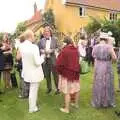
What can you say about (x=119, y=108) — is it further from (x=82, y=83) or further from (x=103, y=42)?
(x=82, y=83)

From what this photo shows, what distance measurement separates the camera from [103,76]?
33.4 feet

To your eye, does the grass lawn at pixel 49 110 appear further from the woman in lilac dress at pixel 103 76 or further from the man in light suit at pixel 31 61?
the man in light suit at pixel 31 61

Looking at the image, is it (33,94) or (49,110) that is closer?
(33,94)

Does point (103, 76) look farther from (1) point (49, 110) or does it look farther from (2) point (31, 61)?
(2) point (31, 61)

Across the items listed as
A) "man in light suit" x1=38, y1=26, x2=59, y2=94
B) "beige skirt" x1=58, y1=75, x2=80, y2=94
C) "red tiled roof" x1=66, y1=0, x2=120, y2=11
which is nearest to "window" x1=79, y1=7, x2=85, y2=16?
"red tiled roof" x1=66, y1=0, x2=120, y2=11

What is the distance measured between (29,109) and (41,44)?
6.54 ft

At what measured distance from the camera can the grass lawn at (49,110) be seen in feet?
31.7

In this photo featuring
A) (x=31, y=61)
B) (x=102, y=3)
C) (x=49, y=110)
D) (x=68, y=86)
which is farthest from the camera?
(x=102, y=3)

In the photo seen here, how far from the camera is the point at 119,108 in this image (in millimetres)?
10195

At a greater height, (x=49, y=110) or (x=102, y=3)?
(x=102, y=3)

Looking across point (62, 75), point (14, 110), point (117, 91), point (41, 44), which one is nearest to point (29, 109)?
point (14, 110)

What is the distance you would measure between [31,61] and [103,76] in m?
1.88

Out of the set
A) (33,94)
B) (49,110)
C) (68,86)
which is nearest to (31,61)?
(33,94)

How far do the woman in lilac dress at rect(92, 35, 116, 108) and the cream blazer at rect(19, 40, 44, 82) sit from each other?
148cm
